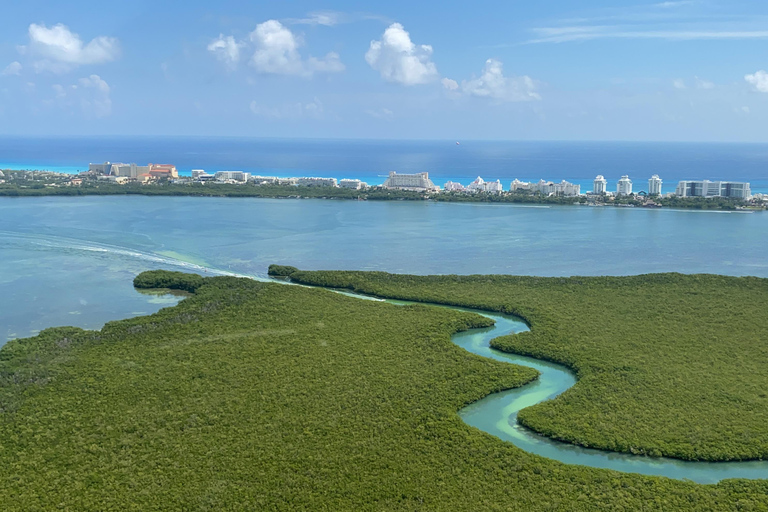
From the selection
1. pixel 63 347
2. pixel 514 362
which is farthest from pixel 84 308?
pixel 514 362

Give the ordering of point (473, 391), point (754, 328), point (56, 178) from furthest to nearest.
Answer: point (56, 178), point (754, 328), point (473, 391)

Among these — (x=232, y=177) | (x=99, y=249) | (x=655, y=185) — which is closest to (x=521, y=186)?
(x=655, y=185)

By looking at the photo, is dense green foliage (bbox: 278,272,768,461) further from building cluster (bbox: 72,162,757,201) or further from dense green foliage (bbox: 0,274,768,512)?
building cluster (bbox: 72,162,757,201)

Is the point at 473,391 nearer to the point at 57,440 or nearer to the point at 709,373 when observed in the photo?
the point at 709,373

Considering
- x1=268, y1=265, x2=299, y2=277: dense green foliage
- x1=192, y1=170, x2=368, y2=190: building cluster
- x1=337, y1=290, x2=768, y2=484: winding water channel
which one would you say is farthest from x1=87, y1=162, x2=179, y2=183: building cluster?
x1=337, y1=290, x2=768, y2=484: winding water channel

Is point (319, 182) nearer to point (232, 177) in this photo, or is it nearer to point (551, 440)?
point (232, 177)

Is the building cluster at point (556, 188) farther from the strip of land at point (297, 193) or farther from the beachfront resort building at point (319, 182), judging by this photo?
the beachfront resort building at point (319, 182)
